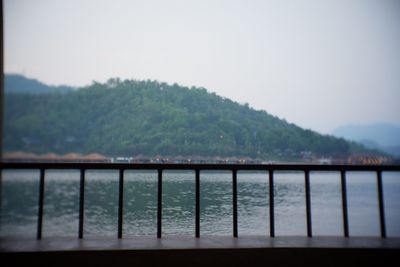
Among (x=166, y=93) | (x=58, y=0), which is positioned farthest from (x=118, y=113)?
(x=58, y=0)

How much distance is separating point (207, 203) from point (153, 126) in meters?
1.25

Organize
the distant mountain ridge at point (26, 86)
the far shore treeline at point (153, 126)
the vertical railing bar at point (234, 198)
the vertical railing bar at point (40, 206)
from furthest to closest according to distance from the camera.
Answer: the far shore treeline at point (153, 126), the distant mountain ridge at point (26, 86), the vertical railing bar at point (234, 198), the vertical railing bar at point (40, 206)

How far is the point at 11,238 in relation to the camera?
1970mm

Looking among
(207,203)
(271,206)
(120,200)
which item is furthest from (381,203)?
(120,200)

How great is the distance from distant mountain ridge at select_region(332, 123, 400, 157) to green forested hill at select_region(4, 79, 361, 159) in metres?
0.38

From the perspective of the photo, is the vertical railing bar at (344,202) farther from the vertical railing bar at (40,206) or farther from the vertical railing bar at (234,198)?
the vertical railing bar at (40,206)

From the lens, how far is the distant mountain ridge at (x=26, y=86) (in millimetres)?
2549

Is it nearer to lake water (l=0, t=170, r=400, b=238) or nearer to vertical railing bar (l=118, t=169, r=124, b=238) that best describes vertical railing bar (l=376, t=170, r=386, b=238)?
lake water (l=0, t=170, r=400, b=238)

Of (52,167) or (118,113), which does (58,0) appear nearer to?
(118,113)

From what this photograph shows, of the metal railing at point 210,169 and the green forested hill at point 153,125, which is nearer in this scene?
the metal railing at point 210,169

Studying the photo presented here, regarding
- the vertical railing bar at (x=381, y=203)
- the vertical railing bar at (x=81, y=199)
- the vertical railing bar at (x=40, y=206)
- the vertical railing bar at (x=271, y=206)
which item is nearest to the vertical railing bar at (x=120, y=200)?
the vertical railing bar at (x=81, y=199)

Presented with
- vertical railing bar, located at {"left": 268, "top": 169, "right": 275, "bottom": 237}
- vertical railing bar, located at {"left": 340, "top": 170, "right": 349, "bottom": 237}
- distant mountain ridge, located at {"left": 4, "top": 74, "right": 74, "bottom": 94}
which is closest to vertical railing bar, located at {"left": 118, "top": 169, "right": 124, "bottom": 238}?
vertical railing bar, located at {"left": 268, "top": 169, "right": 275, "bottom": 237}

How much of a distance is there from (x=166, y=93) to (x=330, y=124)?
8.39ft

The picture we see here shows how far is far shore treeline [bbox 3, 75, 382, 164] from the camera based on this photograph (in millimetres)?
2771
